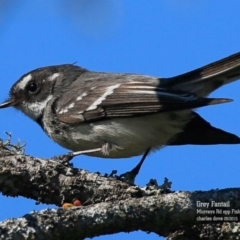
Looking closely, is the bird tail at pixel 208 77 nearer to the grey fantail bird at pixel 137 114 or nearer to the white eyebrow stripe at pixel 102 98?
the grey fantail bird at pixel 137 114

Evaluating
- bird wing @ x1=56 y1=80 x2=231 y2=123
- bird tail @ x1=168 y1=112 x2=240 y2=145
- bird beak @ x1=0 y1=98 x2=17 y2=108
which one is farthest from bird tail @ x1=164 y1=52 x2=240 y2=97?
bird beak @ x1=0 y1=98 x2=17 y2=108

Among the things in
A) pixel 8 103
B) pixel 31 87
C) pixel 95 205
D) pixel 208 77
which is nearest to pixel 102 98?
pixel 208 77

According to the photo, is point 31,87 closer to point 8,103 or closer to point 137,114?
point 8,103

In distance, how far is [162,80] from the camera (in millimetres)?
6680

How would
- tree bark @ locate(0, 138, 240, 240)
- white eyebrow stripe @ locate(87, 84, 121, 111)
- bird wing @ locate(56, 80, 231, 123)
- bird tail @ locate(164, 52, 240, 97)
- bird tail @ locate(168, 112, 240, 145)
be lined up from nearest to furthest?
1. tree bark @ locate(0, 138, 240, 240)
2. bird tail @ locate(164, 52, 240, 97)
3. bird wing @ locate(56, 80, 231, 123)
4. bird tail @ locate(168, 112, 240, 145)
5. white eyebrow stripe @ locate(87, 84, 121, 111)

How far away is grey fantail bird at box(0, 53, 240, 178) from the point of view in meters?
6.22

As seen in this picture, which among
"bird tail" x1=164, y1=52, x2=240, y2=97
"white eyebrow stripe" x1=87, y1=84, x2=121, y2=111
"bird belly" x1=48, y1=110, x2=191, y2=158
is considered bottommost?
"bird belly" x1=48, y1=110, x2=191, y2=158

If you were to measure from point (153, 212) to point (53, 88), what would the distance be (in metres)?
3.52

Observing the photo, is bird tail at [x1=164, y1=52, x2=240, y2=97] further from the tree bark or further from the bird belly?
the tree bark

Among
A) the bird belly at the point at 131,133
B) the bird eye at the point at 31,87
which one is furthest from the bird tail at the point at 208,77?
the bird eye at the point at 31,87

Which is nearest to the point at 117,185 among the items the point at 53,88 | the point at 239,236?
the point at 239,236

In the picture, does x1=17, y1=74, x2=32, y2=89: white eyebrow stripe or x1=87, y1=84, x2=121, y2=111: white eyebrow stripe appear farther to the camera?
x1=17, y1=74, x2=32, y2=89: white eyebrow stripe

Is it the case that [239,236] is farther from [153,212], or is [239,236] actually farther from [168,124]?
[168,124]

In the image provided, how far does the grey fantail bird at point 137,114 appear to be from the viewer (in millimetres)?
6219
